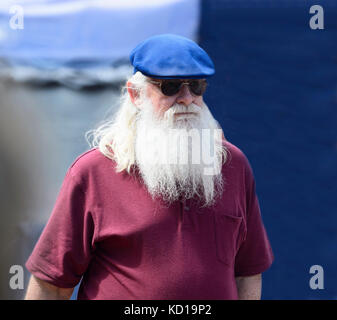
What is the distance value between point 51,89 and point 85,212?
1655 mm

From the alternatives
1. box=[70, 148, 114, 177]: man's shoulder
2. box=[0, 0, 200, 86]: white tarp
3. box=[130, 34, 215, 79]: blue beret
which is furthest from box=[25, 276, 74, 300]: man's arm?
box=[0, 0, 200, 86]: white tarp

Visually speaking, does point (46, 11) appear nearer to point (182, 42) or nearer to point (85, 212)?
point (182, 42)

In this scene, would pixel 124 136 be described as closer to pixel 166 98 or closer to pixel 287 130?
pixel 166 98

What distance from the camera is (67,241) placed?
1.99 metres

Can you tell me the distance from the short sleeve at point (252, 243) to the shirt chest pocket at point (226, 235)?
14 centimetres

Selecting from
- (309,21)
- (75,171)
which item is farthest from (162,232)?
(309,21)

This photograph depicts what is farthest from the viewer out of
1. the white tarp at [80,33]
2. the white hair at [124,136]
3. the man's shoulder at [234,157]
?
the white tarp at [80,33]

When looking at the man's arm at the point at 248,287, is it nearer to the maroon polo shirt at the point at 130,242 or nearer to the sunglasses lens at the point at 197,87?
the maroon polo shirt at the point at 130,242

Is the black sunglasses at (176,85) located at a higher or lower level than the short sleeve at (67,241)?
higher

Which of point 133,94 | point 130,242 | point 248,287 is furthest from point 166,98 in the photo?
point 248,287

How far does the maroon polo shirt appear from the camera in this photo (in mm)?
1949

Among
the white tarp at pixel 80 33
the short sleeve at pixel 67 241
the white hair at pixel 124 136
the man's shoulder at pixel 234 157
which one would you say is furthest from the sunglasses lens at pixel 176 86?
the white tarp at pixel 80 33

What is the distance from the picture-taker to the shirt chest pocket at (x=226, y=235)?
2014 mm

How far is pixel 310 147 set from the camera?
345 centimetres
